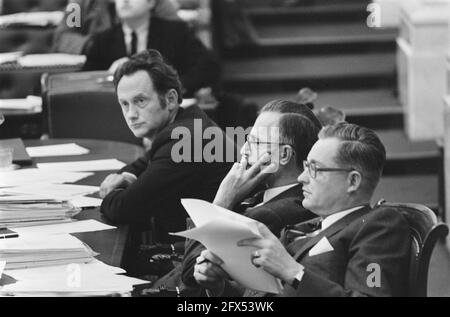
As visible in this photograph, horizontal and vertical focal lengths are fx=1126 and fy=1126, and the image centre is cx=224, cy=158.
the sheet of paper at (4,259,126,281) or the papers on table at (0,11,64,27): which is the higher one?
the papers on table at (0,11,64,27)

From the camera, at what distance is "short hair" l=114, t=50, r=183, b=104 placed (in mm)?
3637

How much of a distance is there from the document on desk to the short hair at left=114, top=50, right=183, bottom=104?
1095 mm

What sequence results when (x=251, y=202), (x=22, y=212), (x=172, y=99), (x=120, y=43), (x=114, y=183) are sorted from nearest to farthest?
(x=251, y=202)
(x=22, y=212)
(x=172, y=99)
(x=114, y=183)
(x=120, y=43)

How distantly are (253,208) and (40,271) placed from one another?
0.58 metres

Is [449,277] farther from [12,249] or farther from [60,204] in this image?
[12,249]

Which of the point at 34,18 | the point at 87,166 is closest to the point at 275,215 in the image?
the point at 87,166

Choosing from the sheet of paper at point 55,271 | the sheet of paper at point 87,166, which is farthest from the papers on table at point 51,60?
the sheet of paper at point 55,271

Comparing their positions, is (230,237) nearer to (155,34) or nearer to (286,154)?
(286,154)

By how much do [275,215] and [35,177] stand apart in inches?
56.9

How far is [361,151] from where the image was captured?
8.44 feet

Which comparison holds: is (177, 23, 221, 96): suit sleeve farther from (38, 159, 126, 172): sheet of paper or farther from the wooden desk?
(38, 159, 126, 172): sheet of paper

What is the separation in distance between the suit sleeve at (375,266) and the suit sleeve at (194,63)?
339 centimetres

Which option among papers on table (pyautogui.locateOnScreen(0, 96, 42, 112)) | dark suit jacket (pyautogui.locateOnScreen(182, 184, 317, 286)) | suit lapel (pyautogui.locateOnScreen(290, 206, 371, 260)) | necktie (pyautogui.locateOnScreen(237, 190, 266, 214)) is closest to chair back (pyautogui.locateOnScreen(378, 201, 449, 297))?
suit lapel (pyautogui.locateOnScreen(290, 206, 371, 260))

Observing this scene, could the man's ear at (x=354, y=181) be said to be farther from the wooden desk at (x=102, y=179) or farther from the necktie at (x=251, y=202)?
the wooden desk at (x=102, y=179)
